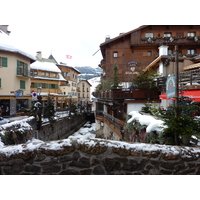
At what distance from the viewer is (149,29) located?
87.2 ft

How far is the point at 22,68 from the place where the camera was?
2569cm

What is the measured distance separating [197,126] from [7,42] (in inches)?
1053

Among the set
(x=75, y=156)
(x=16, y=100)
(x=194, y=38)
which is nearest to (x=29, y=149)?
(x=75, y=156)

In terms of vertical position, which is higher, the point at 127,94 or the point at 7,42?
the point at 7,42

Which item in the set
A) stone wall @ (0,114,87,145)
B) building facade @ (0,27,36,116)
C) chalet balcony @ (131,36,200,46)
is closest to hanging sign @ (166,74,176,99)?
stone wall @ (0,114,87,145)

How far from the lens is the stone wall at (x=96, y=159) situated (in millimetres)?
3350

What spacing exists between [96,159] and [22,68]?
2625cm

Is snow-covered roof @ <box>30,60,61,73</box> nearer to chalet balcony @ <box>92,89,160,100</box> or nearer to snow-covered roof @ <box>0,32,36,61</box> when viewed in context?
snow-covered roof @ <box>0,32,36,61</box>

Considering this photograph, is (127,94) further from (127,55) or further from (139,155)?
(127,55)

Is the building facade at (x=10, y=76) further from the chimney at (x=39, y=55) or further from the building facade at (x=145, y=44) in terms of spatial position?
the chimney at (x=39, y=55)

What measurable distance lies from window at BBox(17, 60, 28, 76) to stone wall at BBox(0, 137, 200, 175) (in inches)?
950

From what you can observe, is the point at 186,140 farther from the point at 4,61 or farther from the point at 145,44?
the point at 4,61

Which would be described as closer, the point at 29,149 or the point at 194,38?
the point at 29,149

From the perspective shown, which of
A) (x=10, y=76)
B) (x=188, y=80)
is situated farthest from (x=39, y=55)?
(x=188, y=80)
